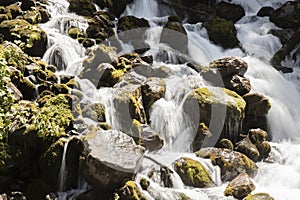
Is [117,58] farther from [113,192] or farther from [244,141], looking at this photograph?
[113,192]

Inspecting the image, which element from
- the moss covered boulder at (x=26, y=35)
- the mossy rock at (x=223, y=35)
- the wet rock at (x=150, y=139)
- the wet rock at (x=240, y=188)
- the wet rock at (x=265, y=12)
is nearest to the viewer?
the wet rock at (x=240, y=188)

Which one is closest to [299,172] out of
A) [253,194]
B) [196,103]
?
[253,194]

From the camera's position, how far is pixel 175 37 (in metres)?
16.8

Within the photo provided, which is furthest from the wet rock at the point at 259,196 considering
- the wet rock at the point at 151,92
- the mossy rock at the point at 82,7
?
the mossy rock at the point at 82,7

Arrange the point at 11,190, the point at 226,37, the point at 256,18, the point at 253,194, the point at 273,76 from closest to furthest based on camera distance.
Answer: the point at 11,190 → the point at 253,194 → the point at 273,76 → the point at 226,37 → the point at 256,18

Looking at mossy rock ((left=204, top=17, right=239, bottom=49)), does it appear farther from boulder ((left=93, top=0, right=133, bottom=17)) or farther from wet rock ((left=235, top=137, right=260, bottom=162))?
wet rock ((left=235, top=137, right=260, bottom=162))

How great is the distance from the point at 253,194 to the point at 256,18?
625 inches

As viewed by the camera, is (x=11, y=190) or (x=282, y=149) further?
(x=282, y=149)

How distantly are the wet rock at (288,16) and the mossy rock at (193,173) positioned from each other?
568 inches

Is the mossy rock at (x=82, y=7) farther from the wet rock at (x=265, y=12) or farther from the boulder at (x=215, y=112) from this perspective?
the wet rock at (x=265, y=12)

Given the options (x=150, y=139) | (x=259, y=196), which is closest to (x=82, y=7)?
(x=150, y=139)

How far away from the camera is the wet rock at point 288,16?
2069cm

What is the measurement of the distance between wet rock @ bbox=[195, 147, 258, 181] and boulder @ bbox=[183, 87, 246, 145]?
1.01 metres

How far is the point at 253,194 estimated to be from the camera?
8680 mm
